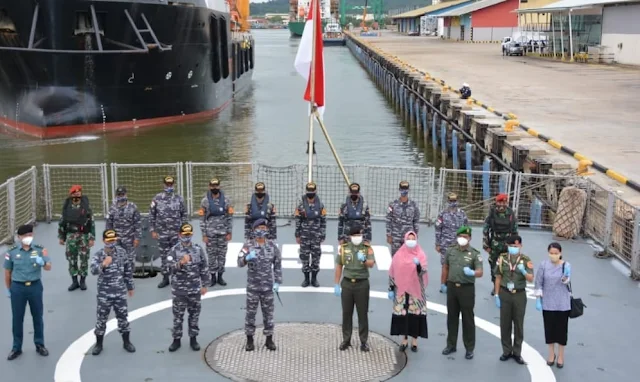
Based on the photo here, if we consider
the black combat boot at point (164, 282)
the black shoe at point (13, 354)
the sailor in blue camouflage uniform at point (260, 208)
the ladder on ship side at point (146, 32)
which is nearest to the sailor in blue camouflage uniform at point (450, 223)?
the sailor in blue camouflage uniform at point (260, 208)

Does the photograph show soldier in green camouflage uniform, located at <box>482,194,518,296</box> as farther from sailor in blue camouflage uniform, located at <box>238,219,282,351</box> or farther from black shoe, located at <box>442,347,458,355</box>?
sailor in blue camouflage uniform, located at <box>238,219,282,351</box>

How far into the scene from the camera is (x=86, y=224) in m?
9.77

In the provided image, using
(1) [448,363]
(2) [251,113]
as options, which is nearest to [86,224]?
(1) [448,363]

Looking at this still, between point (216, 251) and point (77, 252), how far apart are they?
1963mm

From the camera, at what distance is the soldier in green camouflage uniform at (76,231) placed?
9.67 metres

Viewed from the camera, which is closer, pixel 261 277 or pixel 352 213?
pixel 261 277

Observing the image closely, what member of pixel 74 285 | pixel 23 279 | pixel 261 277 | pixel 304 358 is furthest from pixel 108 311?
pixel 74 285

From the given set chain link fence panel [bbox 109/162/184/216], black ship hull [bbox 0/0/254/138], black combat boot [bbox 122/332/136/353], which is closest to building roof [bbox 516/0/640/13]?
black ship hull [bbox 0/0/254/138]

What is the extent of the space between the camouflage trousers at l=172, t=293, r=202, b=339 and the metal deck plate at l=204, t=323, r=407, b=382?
1.12 ft

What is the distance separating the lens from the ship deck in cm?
738

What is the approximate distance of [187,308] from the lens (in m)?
7.80

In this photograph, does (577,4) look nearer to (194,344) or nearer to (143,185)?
(143,185)

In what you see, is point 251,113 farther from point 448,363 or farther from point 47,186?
point 448,363

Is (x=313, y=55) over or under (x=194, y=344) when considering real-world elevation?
over
